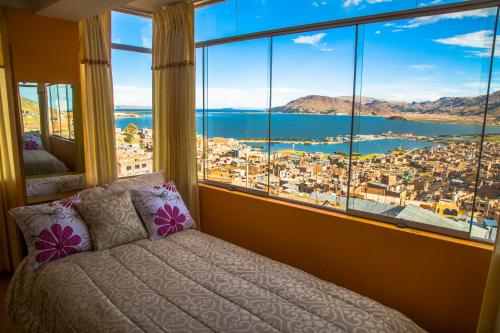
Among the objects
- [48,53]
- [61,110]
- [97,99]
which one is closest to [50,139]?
[61,110]

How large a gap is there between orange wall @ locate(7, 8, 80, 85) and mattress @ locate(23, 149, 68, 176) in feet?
1.99

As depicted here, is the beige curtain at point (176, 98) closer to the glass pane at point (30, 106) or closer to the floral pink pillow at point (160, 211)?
the floral pink pillow at point (160, 211)

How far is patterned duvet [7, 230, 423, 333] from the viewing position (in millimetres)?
1560

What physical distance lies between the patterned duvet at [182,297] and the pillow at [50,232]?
79mm

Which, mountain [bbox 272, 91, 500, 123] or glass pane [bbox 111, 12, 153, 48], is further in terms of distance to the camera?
glass pane [bbox 111, 12, 153, 48]

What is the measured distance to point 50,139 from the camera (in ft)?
9.50

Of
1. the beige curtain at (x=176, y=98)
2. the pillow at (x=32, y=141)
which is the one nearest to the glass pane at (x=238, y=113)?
the beige curtain at (x=176, y=98)

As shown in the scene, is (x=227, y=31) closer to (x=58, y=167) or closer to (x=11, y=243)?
(x=58, y=167)

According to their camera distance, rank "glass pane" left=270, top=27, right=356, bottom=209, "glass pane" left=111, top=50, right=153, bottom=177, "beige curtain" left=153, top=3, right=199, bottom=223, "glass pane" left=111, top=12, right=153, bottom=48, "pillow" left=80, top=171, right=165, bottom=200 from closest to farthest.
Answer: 1. "glass pane" left=270, top=27, right=356, bottom=209
2. "pillow" left=80, top=171, right=165, bottom=200
3. "beige curtain" left=153, top=3, right=199, bottom=223
4. "glass pane" left=111, top=12, right=153, bottom=48
5. "glass pane" left=111, top=50, right=153, bottom=177

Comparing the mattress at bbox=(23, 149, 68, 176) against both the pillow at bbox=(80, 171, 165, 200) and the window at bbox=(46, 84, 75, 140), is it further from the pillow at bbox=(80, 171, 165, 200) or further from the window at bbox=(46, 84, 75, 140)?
the pillow at bbox=(80, 171, 165, 200)

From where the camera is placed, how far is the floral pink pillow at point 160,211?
2549mm

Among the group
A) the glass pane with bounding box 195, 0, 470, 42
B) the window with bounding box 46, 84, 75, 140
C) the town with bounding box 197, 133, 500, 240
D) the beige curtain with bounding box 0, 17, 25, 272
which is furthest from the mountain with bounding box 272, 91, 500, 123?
the beige curtain with bounding box 0, 17, 25, 272

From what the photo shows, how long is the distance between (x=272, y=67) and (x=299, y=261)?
1.65m

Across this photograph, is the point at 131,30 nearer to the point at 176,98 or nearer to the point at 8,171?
the point at 176,98
